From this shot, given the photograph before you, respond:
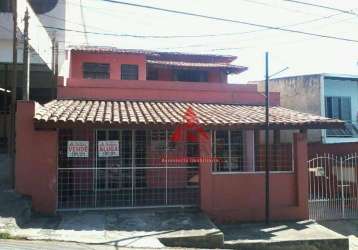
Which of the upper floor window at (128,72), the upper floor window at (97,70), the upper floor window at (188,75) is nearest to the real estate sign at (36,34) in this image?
the upper floor window at (97,70)

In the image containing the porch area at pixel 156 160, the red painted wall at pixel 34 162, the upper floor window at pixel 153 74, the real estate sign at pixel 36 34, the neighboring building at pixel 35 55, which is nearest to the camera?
the red painted wall at pixel 34 162

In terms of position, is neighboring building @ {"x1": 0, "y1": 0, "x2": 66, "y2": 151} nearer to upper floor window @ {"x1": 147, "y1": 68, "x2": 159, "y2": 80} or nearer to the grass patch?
upper floor window @ {"x1": 147, "y1": 68, "x2": 159, "y2": 80}

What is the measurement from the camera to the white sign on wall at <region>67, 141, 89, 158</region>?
37.6 feet

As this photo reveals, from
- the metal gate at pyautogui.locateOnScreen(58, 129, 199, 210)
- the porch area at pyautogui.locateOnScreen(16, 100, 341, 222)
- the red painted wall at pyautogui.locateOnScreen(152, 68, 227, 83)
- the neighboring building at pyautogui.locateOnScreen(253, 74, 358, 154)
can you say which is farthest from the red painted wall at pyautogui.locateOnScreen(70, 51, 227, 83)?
the neighboring building at pyautogui.locateOnScreen(253, 74, 358, 154)

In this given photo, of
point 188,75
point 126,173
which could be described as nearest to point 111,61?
point 188,75

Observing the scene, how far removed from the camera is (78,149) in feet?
37.7

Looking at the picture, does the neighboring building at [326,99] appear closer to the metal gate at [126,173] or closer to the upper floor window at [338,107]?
the upper floor window at [338,107]

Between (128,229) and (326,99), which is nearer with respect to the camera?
(128,229)

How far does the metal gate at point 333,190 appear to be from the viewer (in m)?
12.9

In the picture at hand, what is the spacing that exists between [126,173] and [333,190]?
251 inches

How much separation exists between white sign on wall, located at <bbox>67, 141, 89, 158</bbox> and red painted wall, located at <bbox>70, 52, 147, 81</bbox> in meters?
8.23

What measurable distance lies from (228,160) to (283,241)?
14.3 feet

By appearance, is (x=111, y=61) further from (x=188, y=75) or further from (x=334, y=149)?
(x=334, y=149)

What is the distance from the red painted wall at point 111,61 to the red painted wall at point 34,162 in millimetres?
8509
